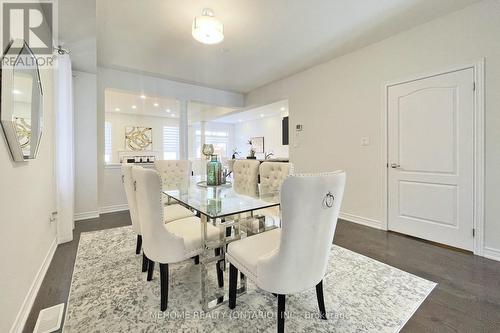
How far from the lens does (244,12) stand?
233 centimetres

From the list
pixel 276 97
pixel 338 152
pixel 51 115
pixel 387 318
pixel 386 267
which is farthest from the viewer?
pixel 276 97

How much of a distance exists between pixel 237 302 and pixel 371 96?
121 inches

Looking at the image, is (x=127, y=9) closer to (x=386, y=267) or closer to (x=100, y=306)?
(x=100, y=306)

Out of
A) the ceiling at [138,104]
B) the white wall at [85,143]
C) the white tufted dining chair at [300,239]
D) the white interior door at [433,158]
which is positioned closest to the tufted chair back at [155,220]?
the white tufted dining chair at [300,239]

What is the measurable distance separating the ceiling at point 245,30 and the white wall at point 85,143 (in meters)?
0.47

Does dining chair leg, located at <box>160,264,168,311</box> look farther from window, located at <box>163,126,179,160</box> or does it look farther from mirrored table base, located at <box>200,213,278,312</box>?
window, located at <box>163,126,179,160</box>

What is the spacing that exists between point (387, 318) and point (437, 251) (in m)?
1.51

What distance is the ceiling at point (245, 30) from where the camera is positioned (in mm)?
2225

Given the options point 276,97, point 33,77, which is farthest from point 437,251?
point 33,77

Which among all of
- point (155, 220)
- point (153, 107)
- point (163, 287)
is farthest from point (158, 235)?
point (153, 107)

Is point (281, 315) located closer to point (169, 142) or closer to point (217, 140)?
point (169, 142)

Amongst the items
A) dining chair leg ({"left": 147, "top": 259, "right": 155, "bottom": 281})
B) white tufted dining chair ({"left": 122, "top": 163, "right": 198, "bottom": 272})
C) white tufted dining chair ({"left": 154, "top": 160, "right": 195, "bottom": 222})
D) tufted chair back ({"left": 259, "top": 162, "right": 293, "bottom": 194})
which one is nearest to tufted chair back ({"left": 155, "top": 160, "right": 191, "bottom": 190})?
white tufted dining chair ({"left": 154, "top": 160, "right": 195, "bottom": 222})

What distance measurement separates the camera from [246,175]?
2.68 m

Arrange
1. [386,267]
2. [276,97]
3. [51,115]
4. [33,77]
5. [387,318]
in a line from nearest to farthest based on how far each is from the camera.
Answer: [387,318]
[33,77]
[386,267]
[51,115]
[276,97]
